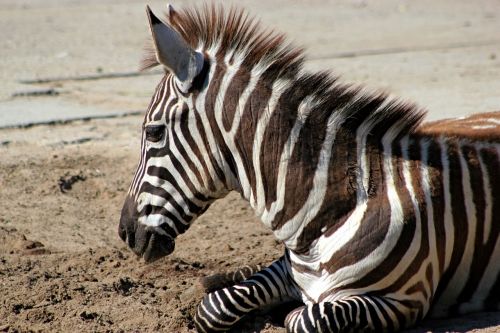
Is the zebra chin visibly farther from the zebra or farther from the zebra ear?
the zebra ear

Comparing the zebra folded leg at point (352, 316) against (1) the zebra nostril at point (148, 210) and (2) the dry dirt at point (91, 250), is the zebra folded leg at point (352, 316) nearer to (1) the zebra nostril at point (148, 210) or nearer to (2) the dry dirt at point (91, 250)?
(2) the dry dirt at point (91, 250)

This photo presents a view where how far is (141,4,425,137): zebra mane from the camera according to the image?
15.8ft

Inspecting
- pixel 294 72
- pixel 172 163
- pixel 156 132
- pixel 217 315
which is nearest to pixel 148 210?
pixel 172 163

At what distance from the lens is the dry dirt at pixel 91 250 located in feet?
17.4

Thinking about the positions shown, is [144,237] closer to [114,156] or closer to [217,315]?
[217,315]

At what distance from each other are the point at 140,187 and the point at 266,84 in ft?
2.97

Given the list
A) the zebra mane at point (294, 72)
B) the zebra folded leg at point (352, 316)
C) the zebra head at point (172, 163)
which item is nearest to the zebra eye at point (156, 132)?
the zebra head at point (172, 163)

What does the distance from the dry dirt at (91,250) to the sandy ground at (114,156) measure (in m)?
0.01

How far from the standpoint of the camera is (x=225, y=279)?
557cm

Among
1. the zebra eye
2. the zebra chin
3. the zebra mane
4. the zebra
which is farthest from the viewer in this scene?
the zebra chin

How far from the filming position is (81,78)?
41.4ft

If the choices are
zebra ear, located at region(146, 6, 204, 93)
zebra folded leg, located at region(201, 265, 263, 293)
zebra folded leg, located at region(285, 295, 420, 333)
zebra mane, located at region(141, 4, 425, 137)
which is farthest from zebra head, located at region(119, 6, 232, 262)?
zebra folded leg, located at region(285, 295, 420, 333)

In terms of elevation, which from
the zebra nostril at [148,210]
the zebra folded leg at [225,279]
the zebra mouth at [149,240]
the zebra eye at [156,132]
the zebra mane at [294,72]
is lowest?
the zebra folded leg at [225,279]

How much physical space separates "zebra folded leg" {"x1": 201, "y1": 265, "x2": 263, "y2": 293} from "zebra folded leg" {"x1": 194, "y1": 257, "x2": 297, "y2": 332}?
0.36 m
